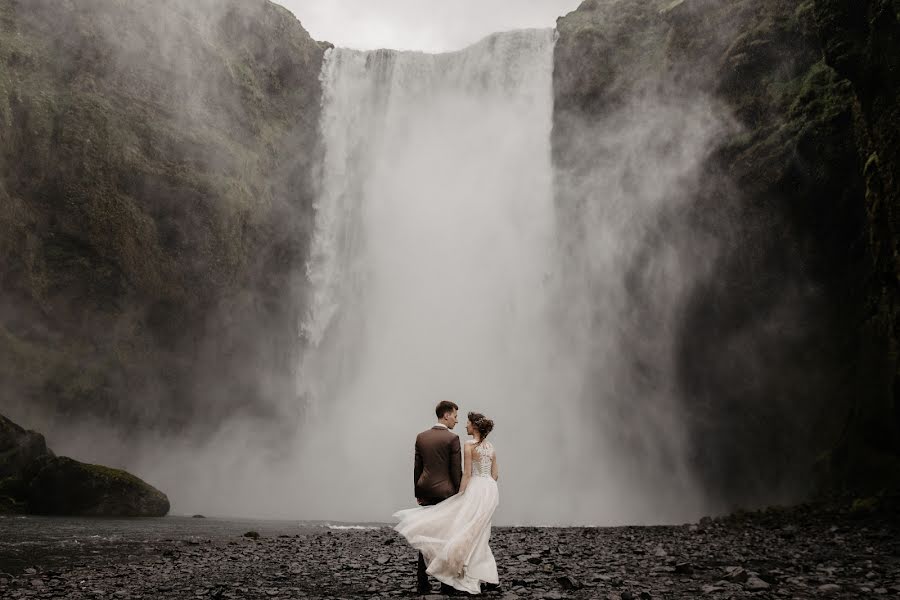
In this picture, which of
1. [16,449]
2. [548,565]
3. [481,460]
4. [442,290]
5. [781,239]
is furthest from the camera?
[442,290]

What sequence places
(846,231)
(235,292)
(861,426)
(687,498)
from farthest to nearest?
(235,292)
(687,498)
(846,231)
(861,426)

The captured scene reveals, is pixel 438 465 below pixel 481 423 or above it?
below

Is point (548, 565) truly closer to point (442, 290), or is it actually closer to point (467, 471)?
point (467, 471)

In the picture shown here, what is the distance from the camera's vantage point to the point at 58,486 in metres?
22.0

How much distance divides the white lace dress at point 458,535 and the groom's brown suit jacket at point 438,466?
0.13 m

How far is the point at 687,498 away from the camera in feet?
85.1

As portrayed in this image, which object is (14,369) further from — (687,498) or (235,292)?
(687,498)

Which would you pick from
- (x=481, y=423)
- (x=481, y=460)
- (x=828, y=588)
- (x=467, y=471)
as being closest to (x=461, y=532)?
(x=467, y=471)

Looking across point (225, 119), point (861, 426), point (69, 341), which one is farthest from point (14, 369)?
point (861, 426)

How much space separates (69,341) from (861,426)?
3269 cm

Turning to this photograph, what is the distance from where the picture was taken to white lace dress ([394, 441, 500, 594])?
6.96m

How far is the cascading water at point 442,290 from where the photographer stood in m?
29.6

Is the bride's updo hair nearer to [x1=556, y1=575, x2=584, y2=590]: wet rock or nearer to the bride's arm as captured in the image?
the bride's arm

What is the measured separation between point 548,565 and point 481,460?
11.0 feet
